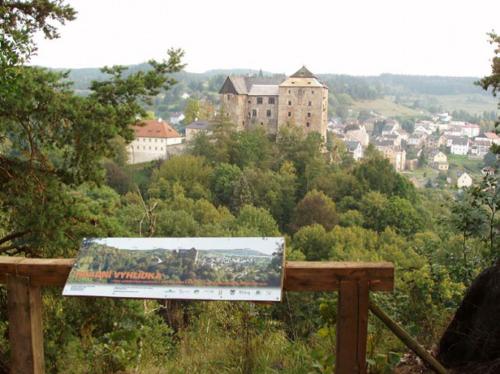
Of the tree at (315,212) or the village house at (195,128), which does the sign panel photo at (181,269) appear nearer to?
the tree at (315,212)

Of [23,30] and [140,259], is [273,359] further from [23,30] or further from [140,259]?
[23,30]

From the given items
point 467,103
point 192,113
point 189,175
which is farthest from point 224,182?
point 467,103

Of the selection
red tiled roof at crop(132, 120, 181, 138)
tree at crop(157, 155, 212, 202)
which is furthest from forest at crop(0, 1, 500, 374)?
red tiled roof at crop(132, 120, 181, 138)

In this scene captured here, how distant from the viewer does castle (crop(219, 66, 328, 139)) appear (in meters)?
44.2

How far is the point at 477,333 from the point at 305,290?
34.0 inches

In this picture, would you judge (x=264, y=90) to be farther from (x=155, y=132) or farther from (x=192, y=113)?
(x=192, y=113)

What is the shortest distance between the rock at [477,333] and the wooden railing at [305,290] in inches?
24.0

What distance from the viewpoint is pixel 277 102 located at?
148 ft

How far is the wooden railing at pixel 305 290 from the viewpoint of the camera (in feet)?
6.61

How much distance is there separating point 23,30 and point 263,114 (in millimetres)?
41135

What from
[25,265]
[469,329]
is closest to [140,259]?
[25,265]

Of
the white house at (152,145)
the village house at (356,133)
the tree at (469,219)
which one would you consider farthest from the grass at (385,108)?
the tree at (469,219)

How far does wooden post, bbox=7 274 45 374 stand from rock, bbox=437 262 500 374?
1.69 meters

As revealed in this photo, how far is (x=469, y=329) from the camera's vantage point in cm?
251
